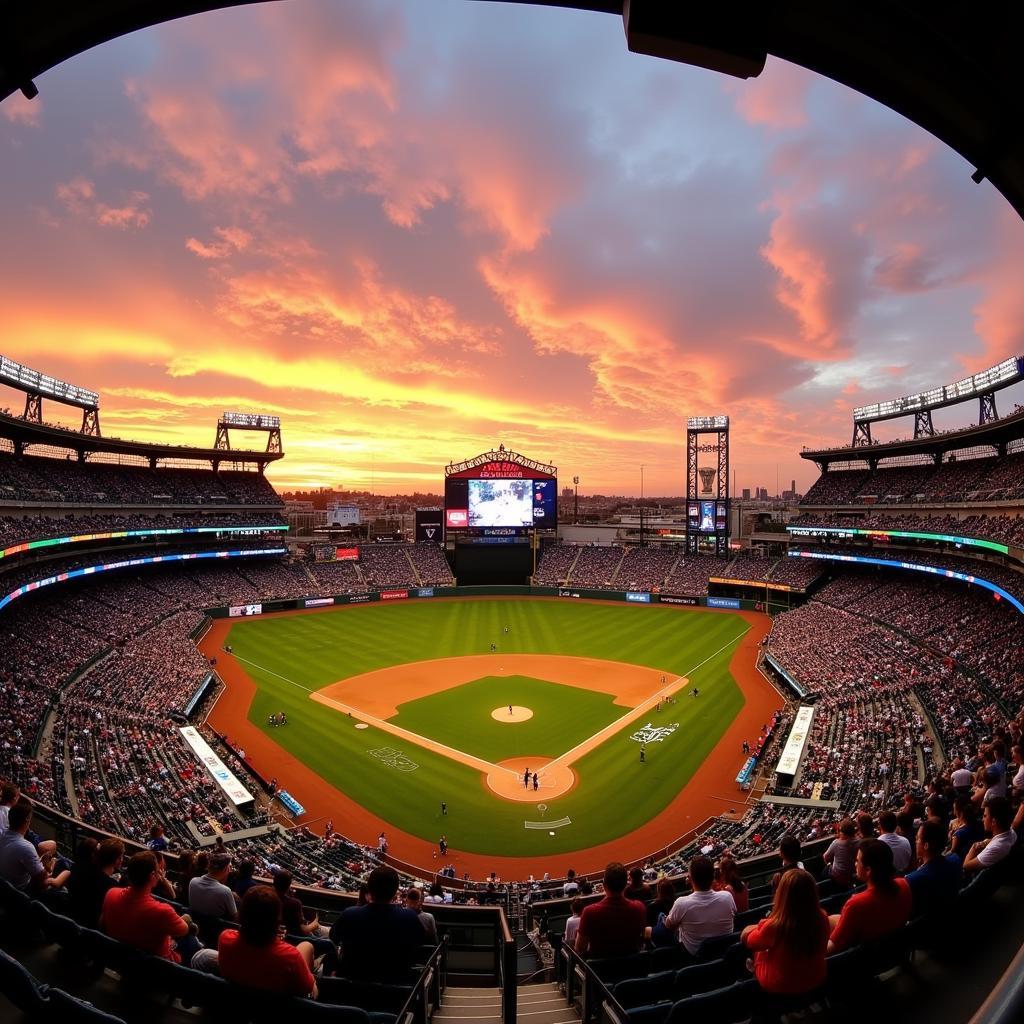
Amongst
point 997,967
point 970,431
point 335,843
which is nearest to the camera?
point 997,967

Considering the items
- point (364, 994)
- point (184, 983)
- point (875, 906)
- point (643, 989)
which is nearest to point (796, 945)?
point (875, 906)

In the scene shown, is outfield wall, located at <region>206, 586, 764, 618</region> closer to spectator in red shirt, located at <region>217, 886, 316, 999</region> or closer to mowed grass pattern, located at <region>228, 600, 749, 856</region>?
mowed grass pattern, located at <region>228, 600, 749, 856</region>

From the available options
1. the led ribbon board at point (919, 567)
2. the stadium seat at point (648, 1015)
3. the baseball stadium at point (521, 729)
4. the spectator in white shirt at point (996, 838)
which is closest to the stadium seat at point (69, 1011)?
the baseball stadium at point (521, 729)

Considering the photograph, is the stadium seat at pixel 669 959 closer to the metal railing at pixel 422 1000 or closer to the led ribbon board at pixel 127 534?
the metal railing at pixel 422 1000

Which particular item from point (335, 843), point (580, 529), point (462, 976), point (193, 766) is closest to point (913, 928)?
point (462, 976)

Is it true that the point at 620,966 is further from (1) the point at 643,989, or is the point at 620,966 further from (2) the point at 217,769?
(2) the point at 217,769

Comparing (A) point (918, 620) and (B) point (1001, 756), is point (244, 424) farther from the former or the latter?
(B) point (1001, 756)

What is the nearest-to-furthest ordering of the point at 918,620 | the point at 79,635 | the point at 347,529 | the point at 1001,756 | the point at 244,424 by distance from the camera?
the point at 1001,756 < the point at 79,635 < the point at 918,620 < the point at 244,424 < the point at 347,529
